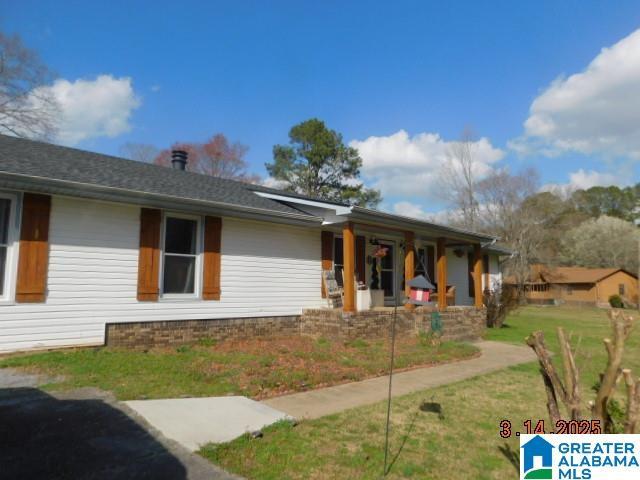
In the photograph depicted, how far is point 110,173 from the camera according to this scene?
8656mm

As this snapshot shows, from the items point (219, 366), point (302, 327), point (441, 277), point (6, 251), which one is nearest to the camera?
point (219, 366)

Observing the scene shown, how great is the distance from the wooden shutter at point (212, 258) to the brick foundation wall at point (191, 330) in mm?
660

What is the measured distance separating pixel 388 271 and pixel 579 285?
32629 millimetres

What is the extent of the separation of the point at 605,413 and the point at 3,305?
26.6ft

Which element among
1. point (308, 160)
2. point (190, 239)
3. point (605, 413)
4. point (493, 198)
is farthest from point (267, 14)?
point (493, 198)

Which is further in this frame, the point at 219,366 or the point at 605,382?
the point at 219,366

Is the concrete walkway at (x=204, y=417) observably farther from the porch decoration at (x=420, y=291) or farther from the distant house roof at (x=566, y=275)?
the distant house roof at (x=566, y=275)

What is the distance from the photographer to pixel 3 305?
21.4ft

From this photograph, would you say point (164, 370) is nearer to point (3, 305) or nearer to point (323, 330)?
point (3, 305)

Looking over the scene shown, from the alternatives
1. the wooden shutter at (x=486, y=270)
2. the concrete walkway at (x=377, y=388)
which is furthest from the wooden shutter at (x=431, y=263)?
the concrete walkway at (x=377, y=388)

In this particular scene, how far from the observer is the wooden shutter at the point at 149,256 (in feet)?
26.1

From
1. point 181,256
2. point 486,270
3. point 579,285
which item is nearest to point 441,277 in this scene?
point 181,256

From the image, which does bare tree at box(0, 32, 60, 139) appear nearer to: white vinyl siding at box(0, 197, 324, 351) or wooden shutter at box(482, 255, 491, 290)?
white vinyl siding at box(0, 197, 324, 351)

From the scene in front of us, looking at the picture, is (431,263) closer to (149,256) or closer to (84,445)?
(149,256)
